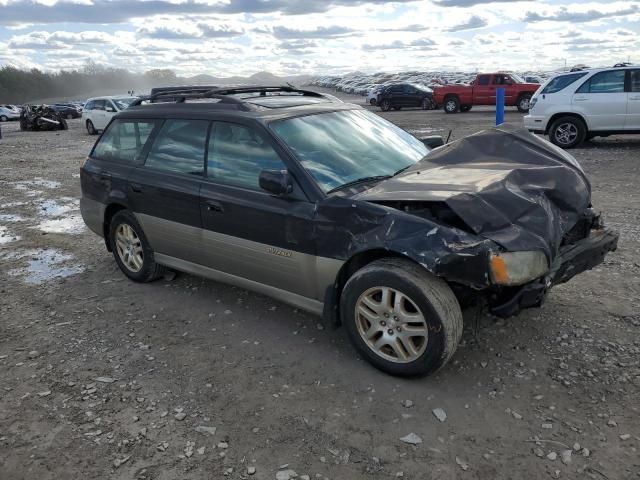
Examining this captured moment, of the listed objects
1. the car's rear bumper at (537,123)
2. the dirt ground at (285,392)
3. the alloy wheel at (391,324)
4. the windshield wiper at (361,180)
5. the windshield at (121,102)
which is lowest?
the dirt ground at (285,392)

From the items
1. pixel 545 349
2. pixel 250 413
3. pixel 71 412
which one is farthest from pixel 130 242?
pixel 545 349

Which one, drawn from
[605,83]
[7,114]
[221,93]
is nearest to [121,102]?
[605,83]

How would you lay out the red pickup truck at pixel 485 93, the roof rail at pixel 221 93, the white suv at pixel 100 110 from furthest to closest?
the red pickup truck at pixel 485 93 < the white suv at pixel 100 110 < the roof rail at pixel 221 93

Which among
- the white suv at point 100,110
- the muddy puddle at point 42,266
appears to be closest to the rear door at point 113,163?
the muddy puddle at point 42,266

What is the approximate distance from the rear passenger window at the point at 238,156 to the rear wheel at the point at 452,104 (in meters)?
22.7

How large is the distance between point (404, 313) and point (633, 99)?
399 inches

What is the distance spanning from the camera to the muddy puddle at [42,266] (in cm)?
547

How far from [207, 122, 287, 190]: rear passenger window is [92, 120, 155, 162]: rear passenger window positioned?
2.96 ft

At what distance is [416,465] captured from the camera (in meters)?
2.65

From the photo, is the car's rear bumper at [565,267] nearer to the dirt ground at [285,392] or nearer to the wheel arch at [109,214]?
the dirt ground at [285,392]

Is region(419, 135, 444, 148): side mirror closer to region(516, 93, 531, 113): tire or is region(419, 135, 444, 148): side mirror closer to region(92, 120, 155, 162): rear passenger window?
region(92, 120, 155, 162): rear passenger window

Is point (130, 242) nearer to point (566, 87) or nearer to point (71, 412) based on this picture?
point (71, 412)

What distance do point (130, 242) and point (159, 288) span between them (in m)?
0.50

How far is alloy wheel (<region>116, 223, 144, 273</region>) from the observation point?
4961mm
